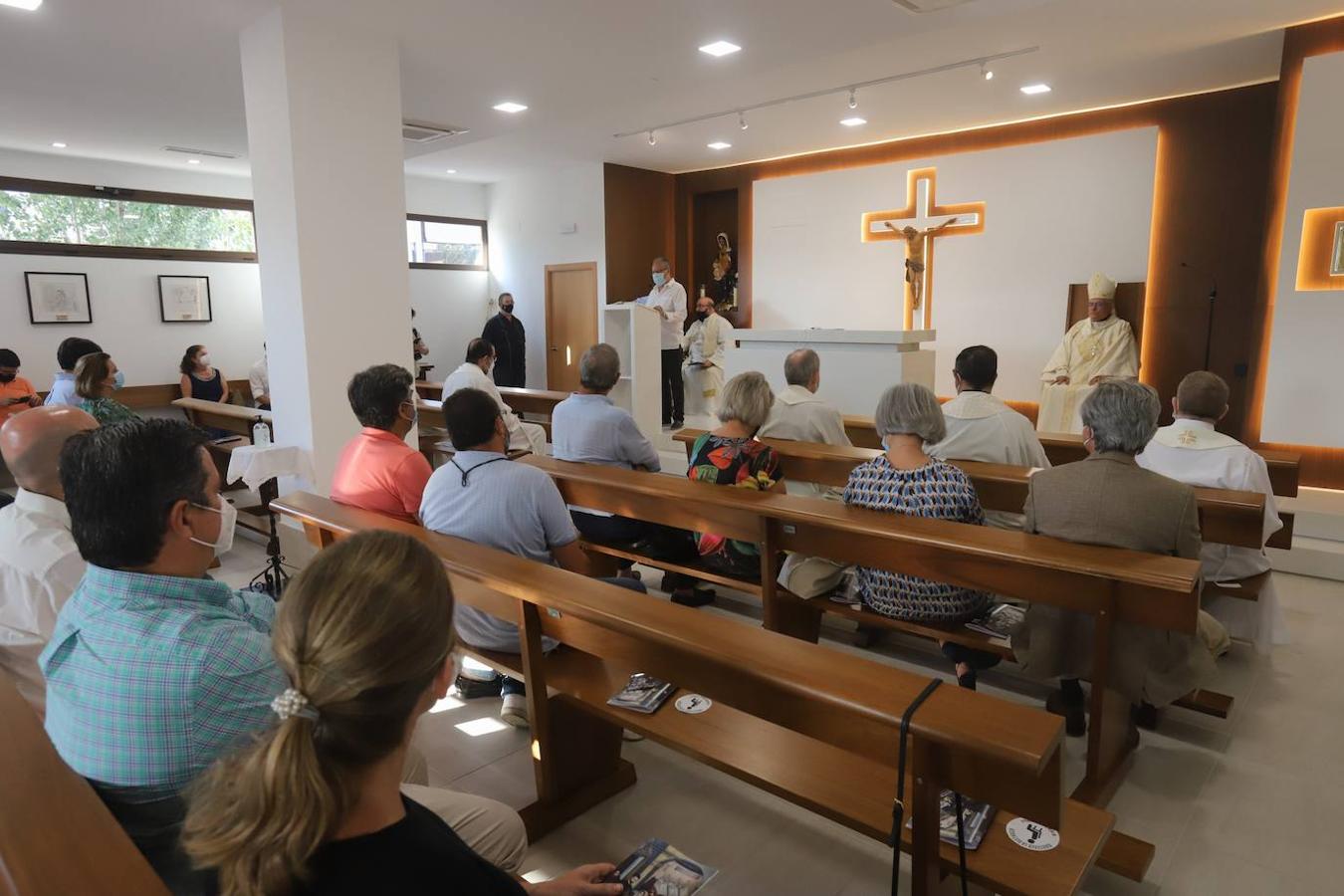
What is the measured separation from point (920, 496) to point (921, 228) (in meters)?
5.81

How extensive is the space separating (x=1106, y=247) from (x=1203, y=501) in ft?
15.6

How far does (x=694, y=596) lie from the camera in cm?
359

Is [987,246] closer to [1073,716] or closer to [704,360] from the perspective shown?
[704,360]

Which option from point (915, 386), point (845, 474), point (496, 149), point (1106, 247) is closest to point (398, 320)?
point (845, 474)

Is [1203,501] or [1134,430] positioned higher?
[1134,430]

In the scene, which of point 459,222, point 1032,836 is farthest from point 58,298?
point 1032,836

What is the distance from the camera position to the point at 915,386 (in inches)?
98.0

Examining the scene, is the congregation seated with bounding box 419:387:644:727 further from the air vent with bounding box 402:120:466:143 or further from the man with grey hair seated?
the air vent with bounding box 402:120:466:143

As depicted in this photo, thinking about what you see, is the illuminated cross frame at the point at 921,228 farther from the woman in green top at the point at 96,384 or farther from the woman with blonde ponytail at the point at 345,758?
the woman with blonde ponytail at the point at 345,758

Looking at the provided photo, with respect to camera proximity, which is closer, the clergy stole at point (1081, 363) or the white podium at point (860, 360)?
the white podium at point (860, 360)

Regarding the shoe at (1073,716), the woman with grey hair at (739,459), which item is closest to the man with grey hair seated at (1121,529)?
the shoe at (1073,716)

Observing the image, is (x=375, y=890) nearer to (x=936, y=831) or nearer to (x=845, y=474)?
(x=936, y=831)

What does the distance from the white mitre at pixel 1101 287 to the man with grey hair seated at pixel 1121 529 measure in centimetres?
479

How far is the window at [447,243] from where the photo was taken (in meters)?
9.78
